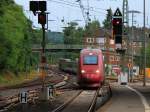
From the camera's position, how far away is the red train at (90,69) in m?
51.8

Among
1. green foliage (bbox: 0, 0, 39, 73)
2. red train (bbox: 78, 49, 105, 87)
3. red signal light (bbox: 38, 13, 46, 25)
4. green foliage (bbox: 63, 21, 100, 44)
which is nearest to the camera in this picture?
red signal light (bbox: 38, 13, 46, 25)

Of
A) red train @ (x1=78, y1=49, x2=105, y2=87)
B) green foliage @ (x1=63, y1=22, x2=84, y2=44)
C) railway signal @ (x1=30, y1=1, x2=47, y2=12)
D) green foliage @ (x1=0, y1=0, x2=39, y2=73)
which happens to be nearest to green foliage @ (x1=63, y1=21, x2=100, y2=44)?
green foliage @ (x1=63, y1=22, x2=84, y2=44)

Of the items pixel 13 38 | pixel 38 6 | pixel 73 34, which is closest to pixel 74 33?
pixel 73 34

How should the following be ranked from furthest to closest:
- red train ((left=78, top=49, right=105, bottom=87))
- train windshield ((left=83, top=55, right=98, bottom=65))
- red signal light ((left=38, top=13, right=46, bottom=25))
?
train windshield ((left=83, top=55, right=98, bottom=65)) → red train ((left=78, top=49, right=105, bottom=87)) → red signal light ((left=38, top=13, right=46, bottom=25))

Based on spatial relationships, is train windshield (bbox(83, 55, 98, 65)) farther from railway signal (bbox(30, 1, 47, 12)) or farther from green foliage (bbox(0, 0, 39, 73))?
green foliage (bbox(0, 0, 39, 73))

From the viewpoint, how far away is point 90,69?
5222 centimetres

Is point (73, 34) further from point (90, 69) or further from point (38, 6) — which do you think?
point (38, 6)

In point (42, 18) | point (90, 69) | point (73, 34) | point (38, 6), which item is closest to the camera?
point (42, 18)

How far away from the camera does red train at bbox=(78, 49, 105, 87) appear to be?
51.8 metres

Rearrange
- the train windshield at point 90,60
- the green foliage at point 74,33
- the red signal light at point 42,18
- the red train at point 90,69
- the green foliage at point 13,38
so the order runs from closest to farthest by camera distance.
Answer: the red signal light at point 42,18 → the red train at point 90,69 → the train windshield at point 90,60 → the green foliage at point 13,38 → the green foliage at point 74,33

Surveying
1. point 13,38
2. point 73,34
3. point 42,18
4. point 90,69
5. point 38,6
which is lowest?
point 90,69

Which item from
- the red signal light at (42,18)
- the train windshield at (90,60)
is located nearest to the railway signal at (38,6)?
the red signal light at (42,18)

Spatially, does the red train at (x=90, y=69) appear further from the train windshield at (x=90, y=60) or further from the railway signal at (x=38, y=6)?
the railway signal at (x=38, y=6)

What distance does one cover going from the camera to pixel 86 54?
52.4m
